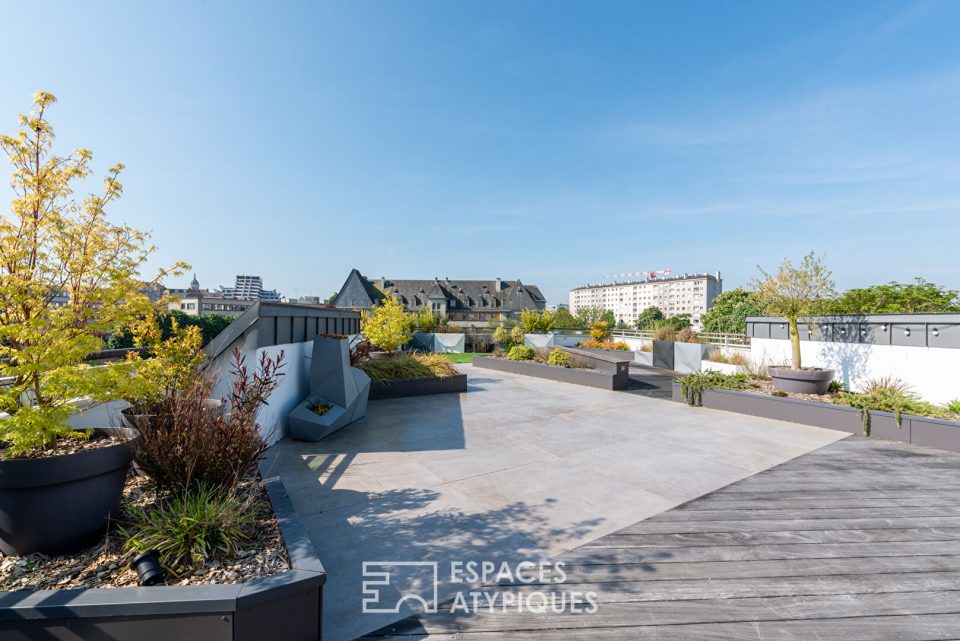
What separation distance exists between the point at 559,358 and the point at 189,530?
11453 millimetres

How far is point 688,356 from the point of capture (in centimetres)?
1551

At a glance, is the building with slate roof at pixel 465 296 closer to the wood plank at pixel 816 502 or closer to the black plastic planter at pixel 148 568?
the wood plank at pixel 816 502

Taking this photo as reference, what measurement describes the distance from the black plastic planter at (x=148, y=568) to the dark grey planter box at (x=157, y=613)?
0.18 m

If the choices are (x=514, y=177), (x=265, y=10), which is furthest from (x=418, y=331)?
(x=265, y=10)

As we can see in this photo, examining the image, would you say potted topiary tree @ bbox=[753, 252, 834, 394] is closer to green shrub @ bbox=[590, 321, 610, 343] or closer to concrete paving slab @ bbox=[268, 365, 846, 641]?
concrete paving slab @ bbox=[268, 365, 846, 641]

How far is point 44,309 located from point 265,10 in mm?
6929

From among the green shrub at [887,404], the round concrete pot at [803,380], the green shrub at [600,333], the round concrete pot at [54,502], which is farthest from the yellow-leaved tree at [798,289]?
the green shrub at [600,333]

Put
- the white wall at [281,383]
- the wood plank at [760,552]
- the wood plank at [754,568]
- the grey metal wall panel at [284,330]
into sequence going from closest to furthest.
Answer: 1. the wood plank at [754,568]
2. the wood plank at [760,552]
3. the white wall at [281,383]
4. the grey metal wall panel at [284,330]

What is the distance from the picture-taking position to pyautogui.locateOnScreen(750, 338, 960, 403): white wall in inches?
306

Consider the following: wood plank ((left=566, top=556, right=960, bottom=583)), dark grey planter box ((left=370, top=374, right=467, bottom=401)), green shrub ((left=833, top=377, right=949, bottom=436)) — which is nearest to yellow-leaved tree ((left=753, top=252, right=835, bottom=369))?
green shrub ((left=833, top=377, right=949, bottom=436))

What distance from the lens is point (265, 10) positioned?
22.6 ft

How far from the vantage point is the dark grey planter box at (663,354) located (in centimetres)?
1620

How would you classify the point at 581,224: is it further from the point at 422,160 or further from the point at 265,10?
the point at 265,10

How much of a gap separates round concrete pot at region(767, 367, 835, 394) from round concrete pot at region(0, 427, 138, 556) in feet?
33.7
